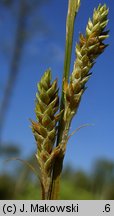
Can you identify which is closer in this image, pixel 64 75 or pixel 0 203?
pixel 64 75

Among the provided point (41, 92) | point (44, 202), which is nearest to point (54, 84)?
point (41, 92)

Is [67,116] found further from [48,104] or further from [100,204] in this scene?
[100,204]

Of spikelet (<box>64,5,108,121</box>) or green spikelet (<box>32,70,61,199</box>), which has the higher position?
spikelet (<box>64,5,108,121</box>)

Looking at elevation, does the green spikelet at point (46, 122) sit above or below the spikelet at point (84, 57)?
below
